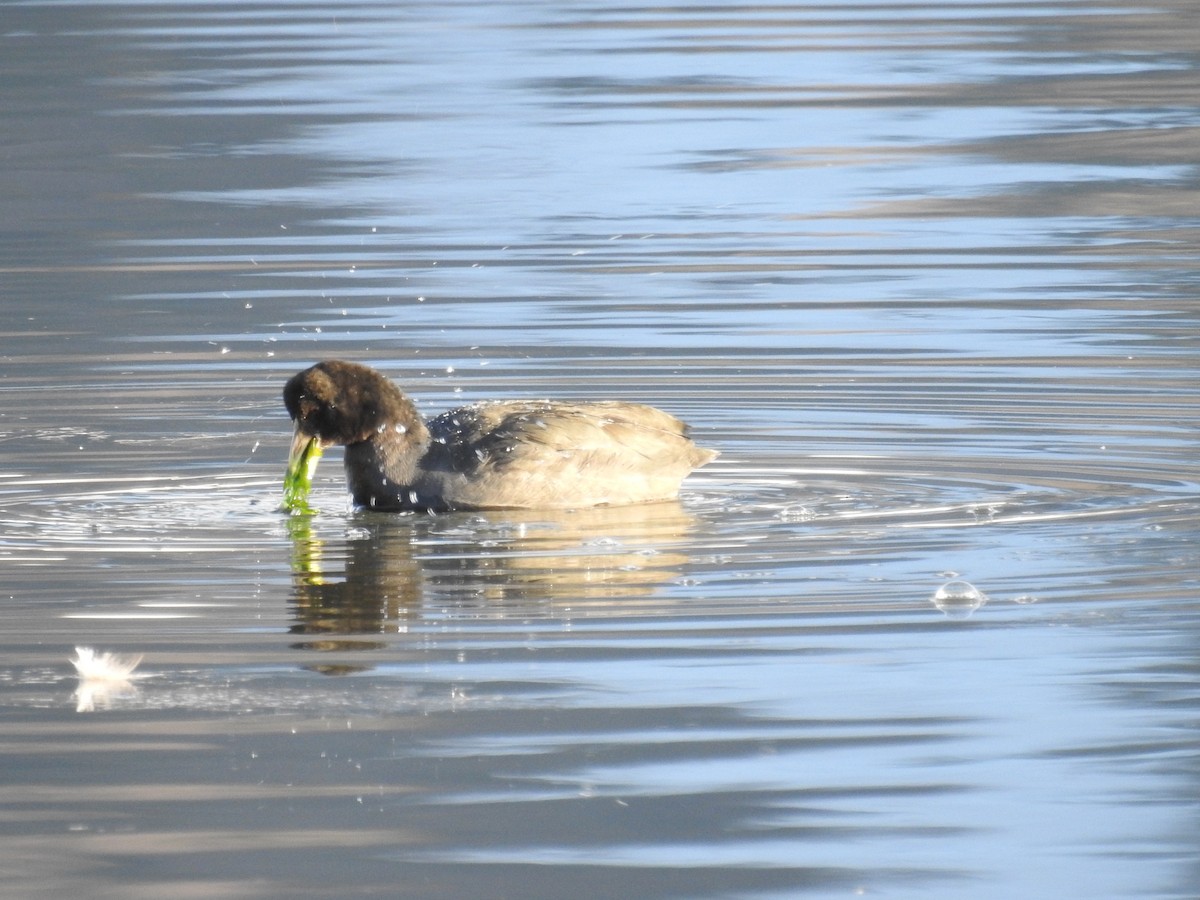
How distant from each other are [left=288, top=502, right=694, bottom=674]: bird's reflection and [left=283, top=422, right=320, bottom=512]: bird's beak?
0.39 ft

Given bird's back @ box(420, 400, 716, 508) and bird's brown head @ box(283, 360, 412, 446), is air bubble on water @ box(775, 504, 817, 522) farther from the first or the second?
bird's brown head @ box(283, 360, 412, 446)

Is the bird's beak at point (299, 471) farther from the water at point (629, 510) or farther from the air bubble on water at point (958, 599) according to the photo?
the air bubble on water at point (958, 599)

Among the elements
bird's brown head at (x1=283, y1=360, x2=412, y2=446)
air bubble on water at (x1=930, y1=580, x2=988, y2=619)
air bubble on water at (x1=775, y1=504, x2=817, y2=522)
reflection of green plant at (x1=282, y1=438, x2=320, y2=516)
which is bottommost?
air bubble on water at (x1=930, y1=580, x2=988, y2=619)

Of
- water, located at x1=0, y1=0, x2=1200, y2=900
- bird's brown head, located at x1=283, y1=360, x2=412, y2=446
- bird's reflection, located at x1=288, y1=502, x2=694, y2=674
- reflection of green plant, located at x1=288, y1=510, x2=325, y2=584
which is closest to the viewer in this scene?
water, located at x1=0, y1=0, x2=1200, y2=900

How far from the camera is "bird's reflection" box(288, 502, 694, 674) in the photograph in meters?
9.11

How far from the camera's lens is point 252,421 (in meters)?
13.5

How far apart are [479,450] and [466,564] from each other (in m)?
1.23

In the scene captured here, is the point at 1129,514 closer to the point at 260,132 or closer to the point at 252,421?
the point at 252,421

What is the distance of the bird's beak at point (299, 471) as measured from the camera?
36.9ft

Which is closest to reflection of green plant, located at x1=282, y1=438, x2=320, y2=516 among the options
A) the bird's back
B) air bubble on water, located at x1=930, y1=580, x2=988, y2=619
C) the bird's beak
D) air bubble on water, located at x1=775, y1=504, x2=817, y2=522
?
the bird's beak

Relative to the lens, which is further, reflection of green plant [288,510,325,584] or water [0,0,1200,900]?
reflection of green plant [288,510,325,584]

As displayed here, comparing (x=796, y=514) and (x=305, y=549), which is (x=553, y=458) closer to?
(x=796, y=514)

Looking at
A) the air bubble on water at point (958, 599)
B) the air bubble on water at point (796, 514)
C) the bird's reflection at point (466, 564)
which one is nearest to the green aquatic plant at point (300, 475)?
the bird's reflection at point (466, 564)


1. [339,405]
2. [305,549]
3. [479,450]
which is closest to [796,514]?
[479,450]
